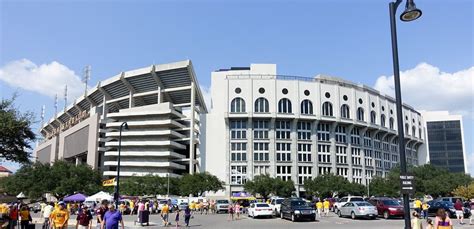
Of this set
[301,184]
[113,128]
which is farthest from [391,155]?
[113,128]

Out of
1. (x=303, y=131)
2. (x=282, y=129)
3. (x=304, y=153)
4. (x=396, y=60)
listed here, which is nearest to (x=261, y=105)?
(x=282, y=129)

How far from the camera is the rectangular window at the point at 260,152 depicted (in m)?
99.0

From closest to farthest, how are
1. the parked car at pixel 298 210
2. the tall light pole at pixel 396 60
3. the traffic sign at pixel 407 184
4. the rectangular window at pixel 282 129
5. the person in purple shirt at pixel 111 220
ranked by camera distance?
1. the traffic sign at pixel 407 184
2. the tall light pole at pixel 396 60
3. the person in purple shirt at pixel 111 220
4. the parked car at pixel 298 210
5. the rectangular window at pixel 282 129

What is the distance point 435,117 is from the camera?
153m

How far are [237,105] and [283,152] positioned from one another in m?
15.3

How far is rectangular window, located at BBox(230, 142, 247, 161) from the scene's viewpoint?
99.1 m

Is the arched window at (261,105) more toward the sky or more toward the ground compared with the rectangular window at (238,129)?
more toward the sky

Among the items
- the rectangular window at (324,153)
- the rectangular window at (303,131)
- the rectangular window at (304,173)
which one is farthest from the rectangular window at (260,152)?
the rectangular window at (324,153)

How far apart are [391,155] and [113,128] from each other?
7665cm

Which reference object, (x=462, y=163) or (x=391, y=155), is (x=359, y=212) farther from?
(x=462, y=163)

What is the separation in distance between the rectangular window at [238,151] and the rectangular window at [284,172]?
830 centimetres

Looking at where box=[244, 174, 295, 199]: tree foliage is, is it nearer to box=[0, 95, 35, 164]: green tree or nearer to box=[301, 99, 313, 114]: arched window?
box=[301, 99, 313, 114]: arched window

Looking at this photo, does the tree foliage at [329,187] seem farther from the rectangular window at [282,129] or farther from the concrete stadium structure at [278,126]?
the rectangular window at [282,129]

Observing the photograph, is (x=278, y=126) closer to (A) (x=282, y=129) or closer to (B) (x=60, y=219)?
(A) (x=282, y=129)
